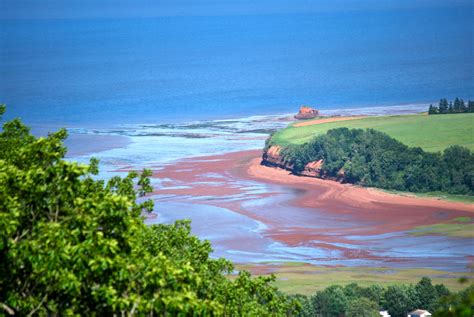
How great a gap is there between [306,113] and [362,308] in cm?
4352

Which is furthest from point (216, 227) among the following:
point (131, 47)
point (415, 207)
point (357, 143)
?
point (131, 47)

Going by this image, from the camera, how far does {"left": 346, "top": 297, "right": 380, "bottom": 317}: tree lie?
29000mm

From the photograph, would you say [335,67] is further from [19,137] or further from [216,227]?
[19,137]

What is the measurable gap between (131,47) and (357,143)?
186ft

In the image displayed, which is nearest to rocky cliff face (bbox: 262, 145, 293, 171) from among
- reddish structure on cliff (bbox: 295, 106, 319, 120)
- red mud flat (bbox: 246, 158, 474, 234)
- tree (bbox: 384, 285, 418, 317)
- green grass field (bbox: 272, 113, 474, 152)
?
red mud flat (bbox: 246, 158, 474, 234)

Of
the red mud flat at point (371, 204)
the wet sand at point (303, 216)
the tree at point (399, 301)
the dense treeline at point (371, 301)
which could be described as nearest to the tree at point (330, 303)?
the dense treeline at point (371, 301)

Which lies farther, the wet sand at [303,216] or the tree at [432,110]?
the tree at [432,110]

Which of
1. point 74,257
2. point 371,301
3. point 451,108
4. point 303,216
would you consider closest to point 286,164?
point 303,216

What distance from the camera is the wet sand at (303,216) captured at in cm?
4162

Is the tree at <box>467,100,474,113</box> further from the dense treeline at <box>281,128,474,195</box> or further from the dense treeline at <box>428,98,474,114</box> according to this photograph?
the dense treeline at <box>281,128,474,195</box>

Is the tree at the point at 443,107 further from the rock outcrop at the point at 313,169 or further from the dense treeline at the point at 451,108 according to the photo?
the rock outcrop at the point at 313,169

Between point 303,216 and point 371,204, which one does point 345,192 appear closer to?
point 371,204

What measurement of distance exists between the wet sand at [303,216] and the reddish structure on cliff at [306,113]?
32.0 ft

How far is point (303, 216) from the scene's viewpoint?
49531 millimetres
